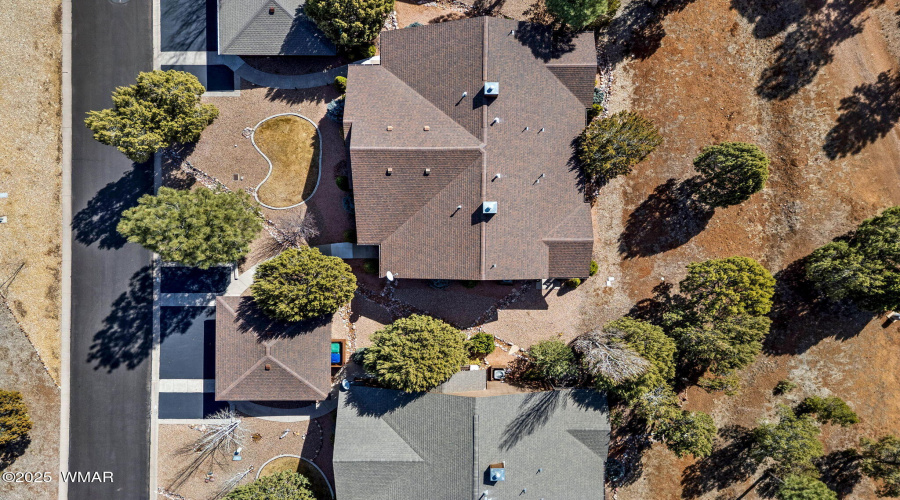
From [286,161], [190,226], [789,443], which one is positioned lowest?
[789,443]

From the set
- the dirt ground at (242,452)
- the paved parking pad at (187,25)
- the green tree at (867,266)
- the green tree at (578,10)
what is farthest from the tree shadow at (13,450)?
the green tree at (867,266)

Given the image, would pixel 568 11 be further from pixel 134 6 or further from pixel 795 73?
pixel 134 6

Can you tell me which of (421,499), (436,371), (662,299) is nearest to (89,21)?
(436,371)

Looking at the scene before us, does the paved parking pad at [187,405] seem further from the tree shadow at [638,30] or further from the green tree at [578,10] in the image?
the tree shadow at [638,30]

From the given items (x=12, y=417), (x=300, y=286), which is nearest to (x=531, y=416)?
(x=300, y=286)

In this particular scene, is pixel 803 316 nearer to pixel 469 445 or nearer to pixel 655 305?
pixel 655 305

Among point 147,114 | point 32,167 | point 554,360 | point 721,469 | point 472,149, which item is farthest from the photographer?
point 721,469
